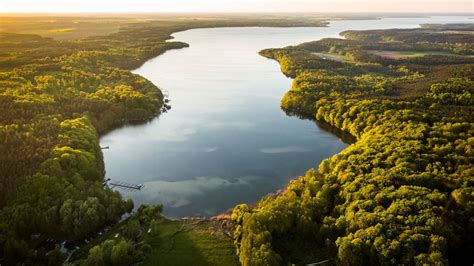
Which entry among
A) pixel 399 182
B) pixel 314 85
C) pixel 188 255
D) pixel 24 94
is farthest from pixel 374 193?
pixel 24 94

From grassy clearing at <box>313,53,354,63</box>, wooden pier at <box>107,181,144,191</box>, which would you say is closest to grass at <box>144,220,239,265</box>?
wooden pier at <box>107,181,144,191</box>

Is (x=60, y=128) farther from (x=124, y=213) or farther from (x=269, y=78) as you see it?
(x=269, y=78)

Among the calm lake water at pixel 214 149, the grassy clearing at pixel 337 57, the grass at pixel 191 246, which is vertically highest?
the grassy clearing at pixel 337 57

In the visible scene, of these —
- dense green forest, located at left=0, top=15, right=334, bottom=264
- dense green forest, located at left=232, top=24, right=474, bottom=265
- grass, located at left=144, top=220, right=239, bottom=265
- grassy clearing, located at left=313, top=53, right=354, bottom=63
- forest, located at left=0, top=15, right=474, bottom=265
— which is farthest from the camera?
grassy clearing, located at left=313, top=53, right=354, bottom=63

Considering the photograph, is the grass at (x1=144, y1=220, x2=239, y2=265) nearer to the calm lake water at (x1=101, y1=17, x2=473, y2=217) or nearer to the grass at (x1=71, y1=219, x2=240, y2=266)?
the grass at (x1=71, y1=219, x2=240, y2=266)

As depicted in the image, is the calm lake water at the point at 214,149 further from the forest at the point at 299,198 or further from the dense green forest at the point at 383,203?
the dense green forest at the point at 383,203

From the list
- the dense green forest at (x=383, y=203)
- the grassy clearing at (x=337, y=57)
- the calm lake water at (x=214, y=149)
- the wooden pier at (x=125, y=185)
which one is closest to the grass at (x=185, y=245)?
the dense green forest at (x=383, y=203)

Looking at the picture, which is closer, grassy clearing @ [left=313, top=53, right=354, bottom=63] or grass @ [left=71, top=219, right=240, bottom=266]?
grass @ [left=71, top=219, right=240, bottom=266]

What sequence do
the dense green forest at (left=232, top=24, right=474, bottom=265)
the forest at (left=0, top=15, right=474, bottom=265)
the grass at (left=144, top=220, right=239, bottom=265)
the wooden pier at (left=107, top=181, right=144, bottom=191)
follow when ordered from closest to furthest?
the dense green forest at (left=232, top=24, right=474, bottom=265), the forest at (left=0, top=15, right=474, bottom=265), the grass at (left=144, top=220, right=239, bottom=265), the wooden pier at (left=107, top=181, right=144, bottom=191)

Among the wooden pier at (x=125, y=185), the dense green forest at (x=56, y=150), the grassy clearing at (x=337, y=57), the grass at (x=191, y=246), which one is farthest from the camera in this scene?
the grassy clearing at (x=337, y=57)
